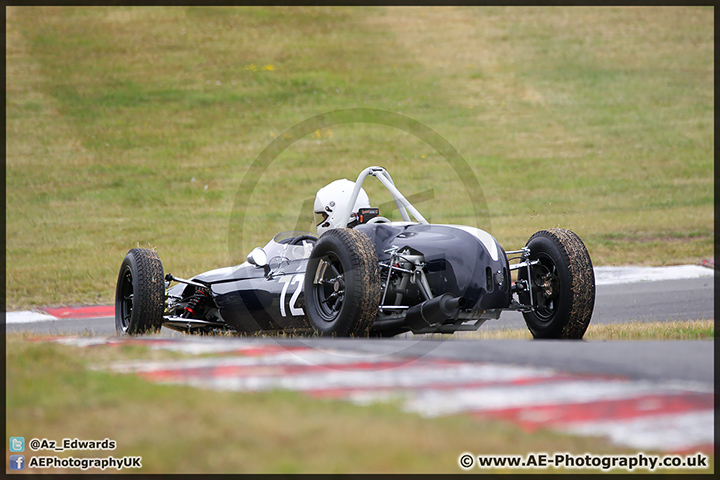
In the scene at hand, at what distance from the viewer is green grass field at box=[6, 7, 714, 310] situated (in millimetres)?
19594

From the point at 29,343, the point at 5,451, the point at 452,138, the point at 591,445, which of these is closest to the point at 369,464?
the point at 591,445

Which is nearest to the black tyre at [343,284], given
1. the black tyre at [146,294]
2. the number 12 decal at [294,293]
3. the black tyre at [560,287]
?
the number 12 decal at [294,293]

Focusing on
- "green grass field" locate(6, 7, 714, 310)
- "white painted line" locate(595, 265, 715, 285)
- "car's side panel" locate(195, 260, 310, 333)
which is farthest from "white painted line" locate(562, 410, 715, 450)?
"green grass field" locate(6, 7, 714, 310)

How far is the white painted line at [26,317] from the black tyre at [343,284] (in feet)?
24.1

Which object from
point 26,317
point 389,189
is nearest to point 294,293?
point 389,189

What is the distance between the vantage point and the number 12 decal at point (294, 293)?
7.50m

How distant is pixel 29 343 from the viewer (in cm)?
595

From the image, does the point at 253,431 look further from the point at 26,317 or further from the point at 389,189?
the point at 26,317

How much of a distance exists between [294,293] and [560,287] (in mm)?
2474

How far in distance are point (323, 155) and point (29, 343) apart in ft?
68.6

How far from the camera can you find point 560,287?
6984 millimetres

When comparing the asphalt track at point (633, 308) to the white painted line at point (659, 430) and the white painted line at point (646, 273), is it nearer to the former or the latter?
the white painted line at point (646, 273)

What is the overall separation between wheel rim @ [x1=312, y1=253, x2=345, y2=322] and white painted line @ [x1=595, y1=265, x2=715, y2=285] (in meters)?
9.36

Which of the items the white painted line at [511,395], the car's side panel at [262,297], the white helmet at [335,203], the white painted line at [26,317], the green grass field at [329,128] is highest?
the green grass field at [329,128]
